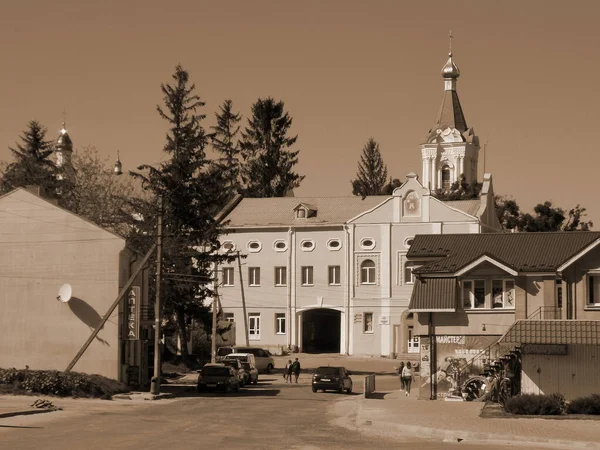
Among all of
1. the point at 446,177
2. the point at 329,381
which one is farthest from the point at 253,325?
the point at 446,177

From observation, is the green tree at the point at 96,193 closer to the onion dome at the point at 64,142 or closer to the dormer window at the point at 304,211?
the dormer window at the point at 304,211

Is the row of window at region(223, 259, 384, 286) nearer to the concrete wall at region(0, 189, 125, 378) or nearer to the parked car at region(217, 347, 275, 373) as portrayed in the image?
the parked car at region(217, 347, 275, 373)

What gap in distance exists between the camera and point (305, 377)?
70562 mm

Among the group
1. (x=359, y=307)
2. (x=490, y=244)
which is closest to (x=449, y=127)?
(x=359, y=307)

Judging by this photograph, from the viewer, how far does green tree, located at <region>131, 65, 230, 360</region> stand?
238 feet

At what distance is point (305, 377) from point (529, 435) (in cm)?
3762

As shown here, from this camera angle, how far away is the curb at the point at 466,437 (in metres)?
32.1

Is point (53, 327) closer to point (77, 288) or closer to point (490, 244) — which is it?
point (77, 288)

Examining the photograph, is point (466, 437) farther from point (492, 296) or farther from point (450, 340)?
point (492, 296)

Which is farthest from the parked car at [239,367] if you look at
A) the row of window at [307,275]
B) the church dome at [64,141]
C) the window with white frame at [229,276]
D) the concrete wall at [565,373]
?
the church dome at [64,141]

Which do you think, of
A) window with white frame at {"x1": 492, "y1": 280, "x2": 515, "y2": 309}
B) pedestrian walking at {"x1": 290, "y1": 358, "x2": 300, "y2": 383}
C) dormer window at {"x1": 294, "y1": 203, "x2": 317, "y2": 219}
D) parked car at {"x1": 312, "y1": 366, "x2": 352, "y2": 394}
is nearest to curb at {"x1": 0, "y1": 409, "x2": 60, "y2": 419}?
parked car at {"x1": 312, "y1": 366, "x2": 352, "y2": 394}

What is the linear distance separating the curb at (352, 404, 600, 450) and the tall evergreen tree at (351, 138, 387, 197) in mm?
102351

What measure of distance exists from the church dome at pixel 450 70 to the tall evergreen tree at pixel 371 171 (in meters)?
13.7

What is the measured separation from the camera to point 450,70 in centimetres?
14700
